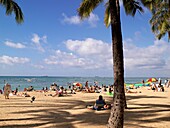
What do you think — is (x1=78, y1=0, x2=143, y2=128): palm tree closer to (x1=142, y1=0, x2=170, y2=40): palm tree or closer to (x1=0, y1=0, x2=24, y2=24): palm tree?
(x1=0, y1=0, x2=24, y2=24): palm tree

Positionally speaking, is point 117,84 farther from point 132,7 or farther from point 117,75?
point 132,7

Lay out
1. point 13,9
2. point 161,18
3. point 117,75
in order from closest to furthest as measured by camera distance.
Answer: point 117,75
point 13,9
point 161,18

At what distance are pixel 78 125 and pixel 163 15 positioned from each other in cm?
1473

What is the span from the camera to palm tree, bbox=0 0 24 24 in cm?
1258

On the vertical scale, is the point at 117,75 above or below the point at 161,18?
below

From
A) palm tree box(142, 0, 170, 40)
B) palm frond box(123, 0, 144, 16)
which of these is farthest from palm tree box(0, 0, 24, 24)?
palm tree box(142, 0, 170, 40)

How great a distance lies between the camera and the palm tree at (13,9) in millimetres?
12577

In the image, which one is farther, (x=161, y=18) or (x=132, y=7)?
(x=161, y=18)

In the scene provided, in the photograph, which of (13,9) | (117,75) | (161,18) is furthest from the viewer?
(161,18)

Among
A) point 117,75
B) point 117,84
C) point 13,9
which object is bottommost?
point 117,84

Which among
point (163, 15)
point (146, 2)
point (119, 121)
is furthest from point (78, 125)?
point (163, 15)

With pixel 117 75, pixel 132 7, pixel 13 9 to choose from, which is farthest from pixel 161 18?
pixel 117 75

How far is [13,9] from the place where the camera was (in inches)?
515

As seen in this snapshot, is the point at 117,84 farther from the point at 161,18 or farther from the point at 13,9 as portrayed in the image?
the point at 161,18
